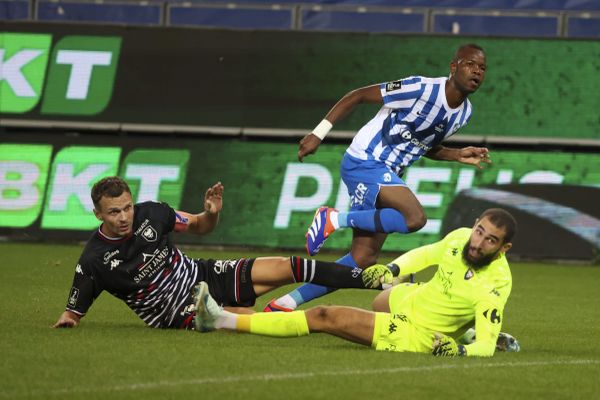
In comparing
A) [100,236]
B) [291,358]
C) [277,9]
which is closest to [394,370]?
[291,358]

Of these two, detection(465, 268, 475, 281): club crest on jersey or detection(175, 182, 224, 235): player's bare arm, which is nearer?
detection(465, 268, 475, 281): club crest on jersey

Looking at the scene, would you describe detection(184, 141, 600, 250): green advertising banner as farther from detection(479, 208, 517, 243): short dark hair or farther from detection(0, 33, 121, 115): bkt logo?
detection(479, 208, 517, 243): short dark hair

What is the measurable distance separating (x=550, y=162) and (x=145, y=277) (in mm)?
10326

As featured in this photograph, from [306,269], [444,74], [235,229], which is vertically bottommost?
[235,229]

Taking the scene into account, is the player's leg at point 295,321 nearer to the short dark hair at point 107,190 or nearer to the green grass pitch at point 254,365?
the green grass pitch at point 254,365

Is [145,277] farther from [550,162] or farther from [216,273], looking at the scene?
[550,162]

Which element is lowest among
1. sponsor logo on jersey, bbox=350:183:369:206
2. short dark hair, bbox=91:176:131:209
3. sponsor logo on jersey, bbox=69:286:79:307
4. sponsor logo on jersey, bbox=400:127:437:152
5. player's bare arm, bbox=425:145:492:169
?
sponsor logo on jersey, bbox=69:286:79:307

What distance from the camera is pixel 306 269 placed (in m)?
8.80

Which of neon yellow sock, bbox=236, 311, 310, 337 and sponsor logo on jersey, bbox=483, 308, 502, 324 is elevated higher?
sponsor logo on jersey, bbox=483, 308, 502, 324

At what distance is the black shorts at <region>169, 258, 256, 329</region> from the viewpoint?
8.99m

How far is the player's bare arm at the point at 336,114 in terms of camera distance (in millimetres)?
9531

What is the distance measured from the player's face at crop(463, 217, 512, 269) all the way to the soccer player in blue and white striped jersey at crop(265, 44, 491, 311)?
5.83 ft

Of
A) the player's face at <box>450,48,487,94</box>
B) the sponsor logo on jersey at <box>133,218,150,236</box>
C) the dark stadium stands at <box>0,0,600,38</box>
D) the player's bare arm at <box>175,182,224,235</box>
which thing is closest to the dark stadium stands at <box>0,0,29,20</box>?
the dark stadium stands at <box>0,0,600,38</box>

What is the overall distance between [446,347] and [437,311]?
27 cm
